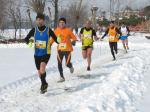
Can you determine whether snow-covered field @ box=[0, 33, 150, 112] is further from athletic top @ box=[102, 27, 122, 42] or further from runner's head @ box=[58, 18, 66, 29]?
athletic top @ box=[102, 27, 122, 42]

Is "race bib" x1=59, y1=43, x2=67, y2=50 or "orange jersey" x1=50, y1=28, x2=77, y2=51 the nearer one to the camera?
"orange jersey" x1=50, y1=28, x2=77, y2=51

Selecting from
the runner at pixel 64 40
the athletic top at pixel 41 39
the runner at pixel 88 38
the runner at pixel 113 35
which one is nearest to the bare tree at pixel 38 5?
the runner at pixel 113 35

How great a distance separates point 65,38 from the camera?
38.6 ft

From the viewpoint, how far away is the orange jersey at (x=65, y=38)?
11672mm

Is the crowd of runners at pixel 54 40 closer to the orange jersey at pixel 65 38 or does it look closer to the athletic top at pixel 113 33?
the orange jersey at pixel 65 38

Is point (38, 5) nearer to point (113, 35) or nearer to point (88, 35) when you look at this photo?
point (113, 35)

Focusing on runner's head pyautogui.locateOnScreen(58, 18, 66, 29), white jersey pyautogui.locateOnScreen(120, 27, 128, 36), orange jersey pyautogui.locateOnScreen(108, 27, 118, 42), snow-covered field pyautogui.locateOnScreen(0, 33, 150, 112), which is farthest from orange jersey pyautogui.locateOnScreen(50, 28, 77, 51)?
white jersey pyautogui.locateOnScreen(120, 27, 128, 36)

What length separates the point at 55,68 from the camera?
16.0 m

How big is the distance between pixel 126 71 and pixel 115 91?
161 inches

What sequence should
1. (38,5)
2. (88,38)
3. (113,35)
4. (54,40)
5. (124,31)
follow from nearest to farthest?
(54,40)
(88,38)
(113,35)
(124,31)
(38,5)

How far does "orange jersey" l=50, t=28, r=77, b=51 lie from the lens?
11.7 meters

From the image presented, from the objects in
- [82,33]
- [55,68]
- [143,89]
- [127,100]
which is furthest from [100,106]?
[55,68]

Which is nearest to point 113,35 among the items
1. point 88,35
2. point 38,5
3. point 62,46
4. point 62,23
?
point 88,35

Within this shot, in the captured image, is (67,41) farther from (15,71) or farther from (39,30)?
(15,71)
